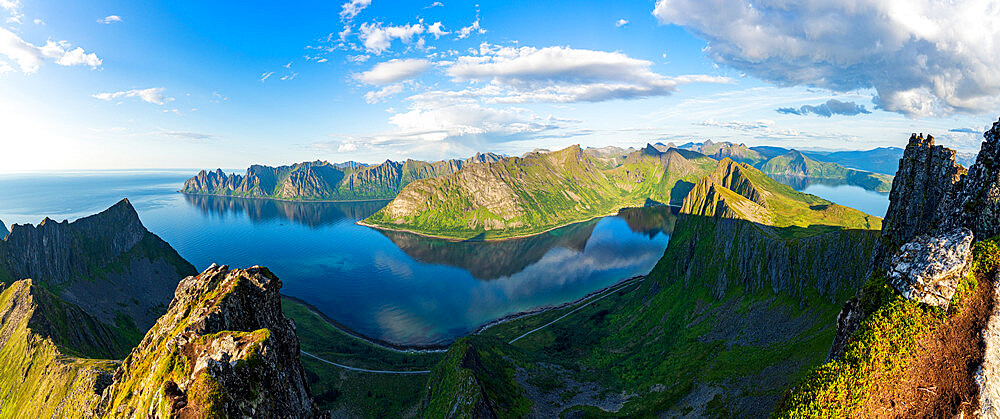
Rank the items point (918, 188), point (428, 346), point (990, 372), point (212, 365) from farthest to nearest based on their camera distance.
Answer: point (428, 346)
point (918, 188)
point (212, 365)
point (990, 372)

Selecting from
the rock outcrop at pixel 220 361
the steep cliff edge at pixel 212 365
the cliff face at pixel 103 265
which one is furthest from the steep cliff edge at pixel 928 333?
the cliff face at pixel 103 265

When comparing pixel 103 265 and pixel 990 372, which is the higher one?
pixel 990 372

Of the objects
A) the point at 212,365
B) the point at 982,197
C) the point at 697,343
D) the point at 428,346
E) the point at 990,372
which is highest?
the point at 982,197

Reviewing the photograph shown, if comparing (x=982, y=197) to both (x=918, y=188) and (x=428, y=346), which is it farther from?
(x=428, y=346)

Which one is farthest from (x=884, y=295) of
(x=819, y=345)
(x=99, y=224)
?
(x=99, y=224)

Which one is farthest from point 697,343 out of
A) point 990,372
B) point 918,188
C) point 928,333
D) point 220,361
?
point 220,361

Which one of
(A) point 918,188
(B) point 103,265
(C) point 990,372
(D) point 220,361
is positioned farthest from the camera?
(B) point 103,265

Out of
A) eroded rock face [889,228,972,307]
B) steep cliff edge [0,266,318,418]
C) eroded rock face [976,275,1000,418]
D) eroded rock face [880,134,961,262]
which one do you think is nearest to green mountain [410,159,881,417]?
eroded rock face [880,134,961,262]
